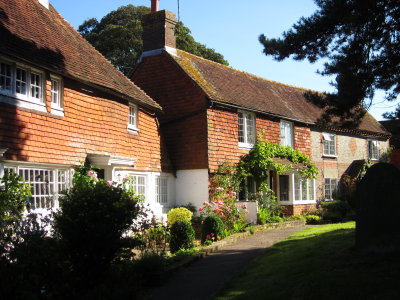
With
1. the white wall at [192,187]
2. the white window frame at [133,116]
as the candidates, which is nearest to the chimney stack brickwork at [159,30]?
the white window frame at [133,116]

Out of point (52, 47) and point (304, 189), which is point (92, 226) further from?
point (304, 189)

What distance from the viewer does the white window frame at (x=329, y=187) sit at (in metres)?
28.7

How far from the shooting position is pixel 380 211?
8.77 m

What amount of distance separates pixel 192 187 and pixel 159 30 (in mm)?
8114

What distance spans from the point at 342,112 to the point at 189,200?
9762 millimetres

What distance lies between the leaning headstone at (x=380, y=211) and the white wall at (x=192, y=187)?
11.3m

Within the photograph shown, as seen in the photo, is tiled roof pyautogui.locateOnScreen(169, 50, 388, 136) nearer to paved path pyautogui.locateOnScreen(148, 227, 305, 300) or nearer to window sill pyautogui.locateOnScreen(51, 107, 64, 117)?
window sill pyautogui.locateOnScreen(51, 107, 64, 117)

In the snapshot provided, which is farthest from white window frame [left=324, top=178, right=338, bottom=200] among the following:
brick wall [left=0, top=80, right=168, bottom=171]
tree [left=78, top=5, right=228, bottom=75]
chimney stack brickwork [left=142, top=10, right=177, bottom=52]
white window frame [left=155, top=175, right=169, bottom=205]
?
tree [left=78, top=5, right=228, bottom=75]

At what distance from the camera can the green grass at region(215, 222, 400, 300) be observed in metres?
7.11

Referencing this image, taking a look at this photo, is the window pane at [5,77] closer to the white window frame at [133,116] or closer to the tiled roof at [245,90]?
the white window frame at [133,116]

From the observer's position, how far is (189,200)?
2053 centimetres

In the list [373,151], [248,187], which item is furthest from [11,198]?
[373,151]

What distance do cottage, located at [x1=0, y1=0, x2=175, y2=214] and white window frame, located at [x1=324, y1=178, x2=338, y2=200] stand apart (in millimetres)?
13646

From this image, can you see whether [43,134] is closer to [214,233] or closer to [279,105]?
[214,233]
